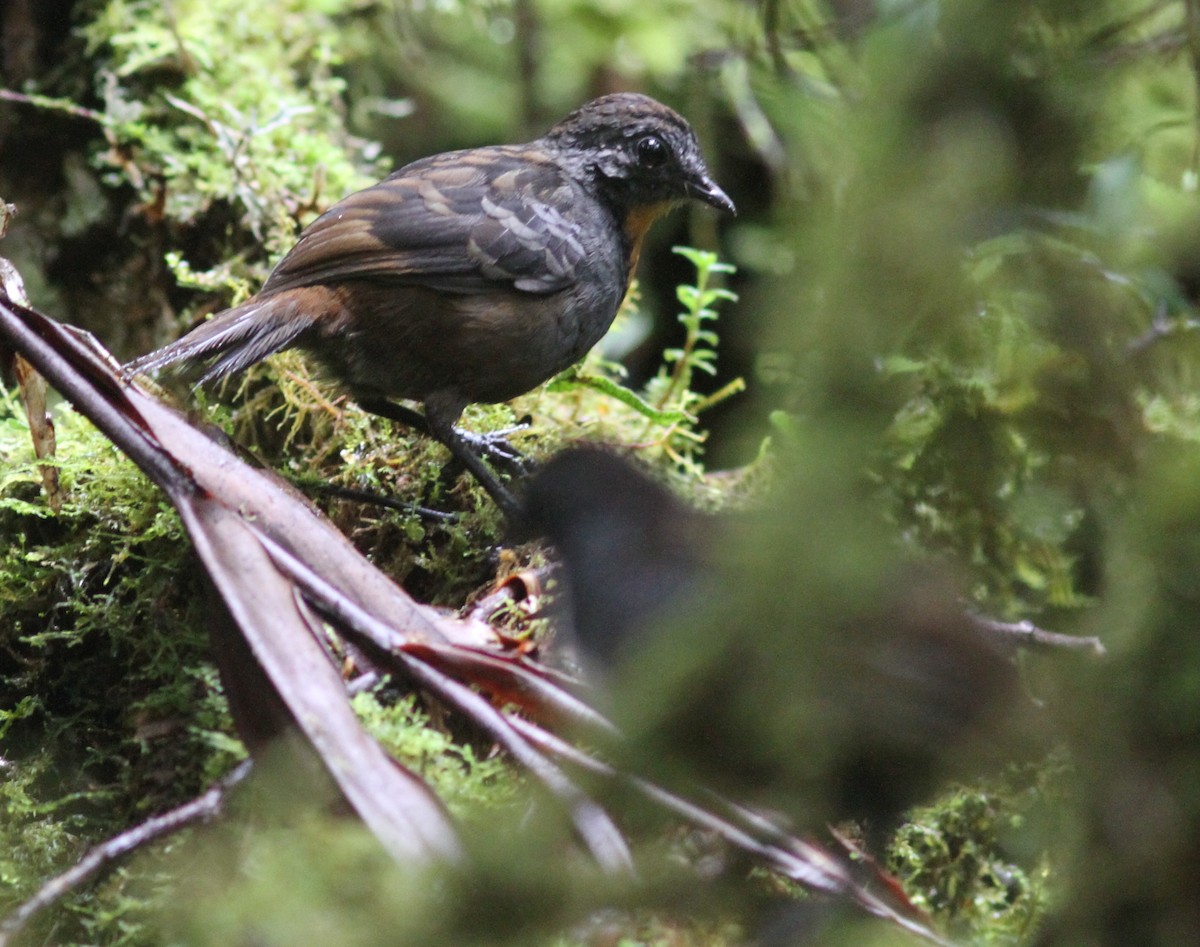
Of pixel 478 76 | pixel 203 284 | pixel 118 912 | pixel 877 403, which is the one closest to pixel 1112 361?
pixel 877 403

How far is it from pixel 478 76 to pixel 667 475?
4.40m

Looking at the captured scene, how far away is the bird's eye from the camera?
4051mm

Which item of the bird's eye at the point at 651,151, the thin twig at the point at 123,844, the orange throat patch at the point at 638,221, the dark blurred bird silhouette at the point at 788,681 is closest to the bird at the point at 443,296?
the orange throat patch at the point at 638,221

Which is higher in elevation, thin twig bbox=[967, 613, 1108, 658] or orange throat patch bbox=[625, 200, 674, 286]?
orange throat patch bbox=[625, 200, 674, 286]

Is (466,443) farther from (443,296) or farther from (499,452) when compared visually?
(443,296)

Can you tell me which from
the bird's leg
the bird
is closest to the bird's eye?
the bird

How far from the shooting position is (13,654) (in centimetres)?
289

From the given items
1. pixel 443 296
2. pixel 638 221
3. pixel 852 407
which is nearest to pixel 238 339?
pixel 443 296

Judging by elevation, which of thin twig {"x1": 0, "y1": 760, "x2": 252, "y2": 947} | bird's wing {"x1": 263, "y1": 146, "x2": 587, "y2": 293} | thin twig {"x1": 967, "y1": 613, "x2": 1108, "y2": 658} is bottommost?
thin twig {"x1": 967, "y1": 613, "x2": 1108, "y2": 658}

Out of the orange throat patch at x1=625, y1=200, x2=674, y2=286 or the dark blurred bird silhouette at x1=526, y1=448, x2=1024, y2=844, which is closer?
the dark blurred bird silhouette at x1=526, y1=448, x2=1024, y2=844

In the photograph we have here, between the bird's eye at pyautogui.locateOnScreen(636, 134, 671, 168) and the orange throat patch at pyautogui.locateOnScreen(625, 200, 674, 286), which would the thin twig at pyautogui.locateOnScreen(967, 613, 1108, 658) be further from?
the bird's eye at pyautogui.locateOnScreen(636, 134, 671, 168)

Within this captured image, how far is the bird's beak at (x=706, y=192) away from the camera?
4.09 metres

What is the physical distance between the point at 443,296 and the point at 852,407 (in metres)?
2.38

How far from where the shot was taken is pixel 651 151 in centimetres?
405
